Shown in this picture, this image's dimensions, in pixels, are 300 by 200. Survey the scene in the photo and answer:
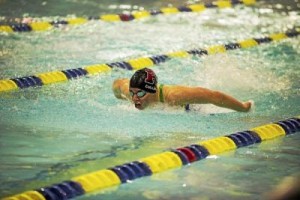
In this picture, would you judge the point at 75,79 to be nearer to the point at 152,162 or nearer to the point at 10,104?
the point at 10,104

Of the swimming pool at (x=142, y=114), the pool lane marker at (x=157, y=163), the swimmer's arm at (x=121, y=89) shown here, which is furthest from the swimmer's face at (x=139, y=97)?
the pool lane marker at (x=157, y=163)

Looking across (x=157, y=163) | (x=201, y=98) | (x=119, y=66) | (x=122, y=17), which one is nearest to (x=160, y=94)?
(x=201, y=98)

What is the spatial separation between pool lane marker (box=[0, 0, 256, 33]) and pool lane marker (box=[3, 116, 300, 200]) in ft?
15.1

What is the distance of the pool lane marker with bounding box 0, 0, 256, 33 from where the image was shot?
901 cm

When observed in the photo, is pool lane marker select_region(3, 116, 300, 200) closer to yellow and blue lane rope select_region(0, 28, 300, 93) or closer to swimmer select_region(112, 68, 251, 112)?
swimmer select_region(112, 68, 251, 112)

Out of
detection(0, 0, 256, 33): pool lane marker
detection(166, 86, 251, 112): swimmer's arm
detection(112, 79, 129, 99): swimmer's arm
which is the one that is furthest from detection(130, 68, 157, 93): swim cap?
detection(0, 0, 256, 33): pool lane marker

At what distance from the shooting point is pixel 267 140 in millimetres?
5031

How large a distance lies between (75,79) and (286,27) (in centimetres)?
391

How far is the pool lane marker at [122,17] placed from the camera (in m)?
9.01

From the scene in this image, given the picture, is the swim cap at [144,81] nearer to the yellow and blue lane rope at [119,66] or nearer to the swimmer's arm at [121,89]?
the swimmer's arm at [121,89]

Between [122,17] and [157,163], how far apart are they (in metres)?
5.92

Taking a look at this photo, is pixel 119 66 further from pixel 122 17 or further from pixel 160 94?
pixel 122 17

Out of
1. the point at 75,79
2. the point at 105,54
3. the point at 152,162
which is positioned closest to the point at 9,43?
the point at 105,54

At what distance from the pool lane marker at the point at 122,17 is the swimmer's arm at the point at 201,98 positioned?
13.2ft
